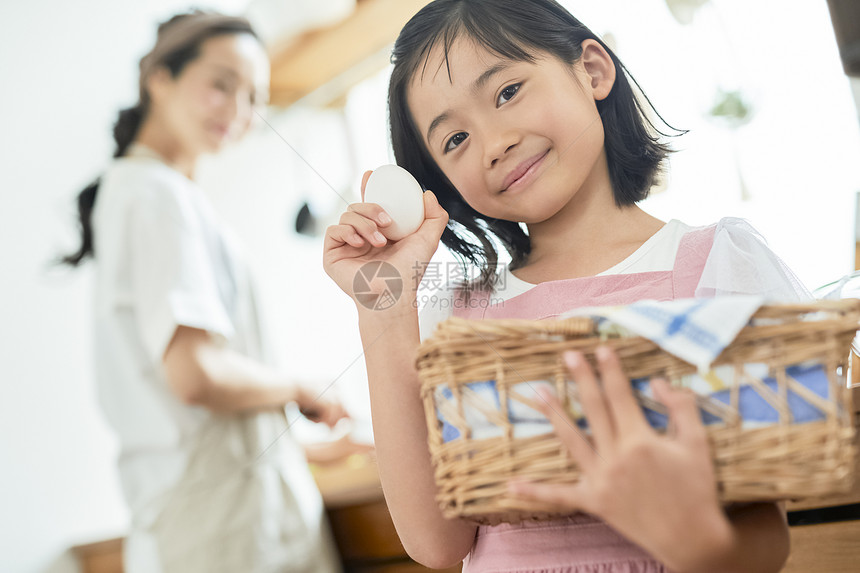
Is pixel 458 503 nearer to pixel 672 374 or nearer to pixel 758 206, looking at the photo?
pixel 672 374

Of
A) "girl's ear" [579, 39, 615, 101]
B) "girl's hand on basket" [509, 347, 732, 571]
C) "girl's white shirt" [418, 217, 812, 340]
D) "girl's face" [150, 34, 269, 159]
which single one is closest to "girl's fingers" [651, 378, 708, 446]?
"girl's hand on basket" [509, 347, 732, 571]

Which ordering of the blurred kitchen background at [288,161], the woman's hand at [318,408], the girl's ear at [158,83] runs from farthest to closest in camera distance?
the girl's ear at [158,83], the woman's hand at [318,408], the blurred kitchen background at [288,161]

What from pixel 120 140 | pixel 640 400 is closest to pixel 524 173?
pixel 640 400

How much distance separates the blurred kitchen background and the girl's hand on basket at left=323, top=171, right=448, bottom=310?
0.47 feet

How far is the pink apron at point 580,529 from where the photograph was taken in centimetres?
36

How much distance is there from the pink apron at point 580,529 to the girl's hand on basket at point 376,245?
67 millimetres

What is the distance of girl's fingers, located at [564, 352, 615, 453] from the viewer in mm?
250

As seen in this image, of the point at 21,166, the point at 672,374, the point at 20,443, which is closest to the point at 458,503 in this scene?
the point at 672,374

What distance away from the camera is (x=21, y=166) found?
55.9 inches

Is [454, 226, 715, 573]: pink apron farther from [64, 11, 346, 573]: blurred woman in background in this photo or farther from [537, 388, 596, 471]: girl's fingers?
[64, 11, 346, 573]: blurred woman in background

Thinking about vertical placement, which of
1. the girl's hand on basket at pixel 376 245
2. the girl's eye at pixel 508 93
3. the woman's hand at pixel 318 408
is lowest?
the woman's hand at pixel 318 408

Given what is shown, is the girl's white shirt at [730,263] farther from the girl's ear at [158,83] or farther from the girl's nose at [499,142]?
the girl's ear at [158,83]

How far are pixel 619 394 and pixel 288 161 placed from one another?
4.70 feet

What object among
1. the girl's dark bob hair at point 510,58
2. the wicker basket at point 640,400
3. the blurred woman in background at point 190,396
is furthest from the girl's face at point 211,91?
the wicker basket at point 640,400
